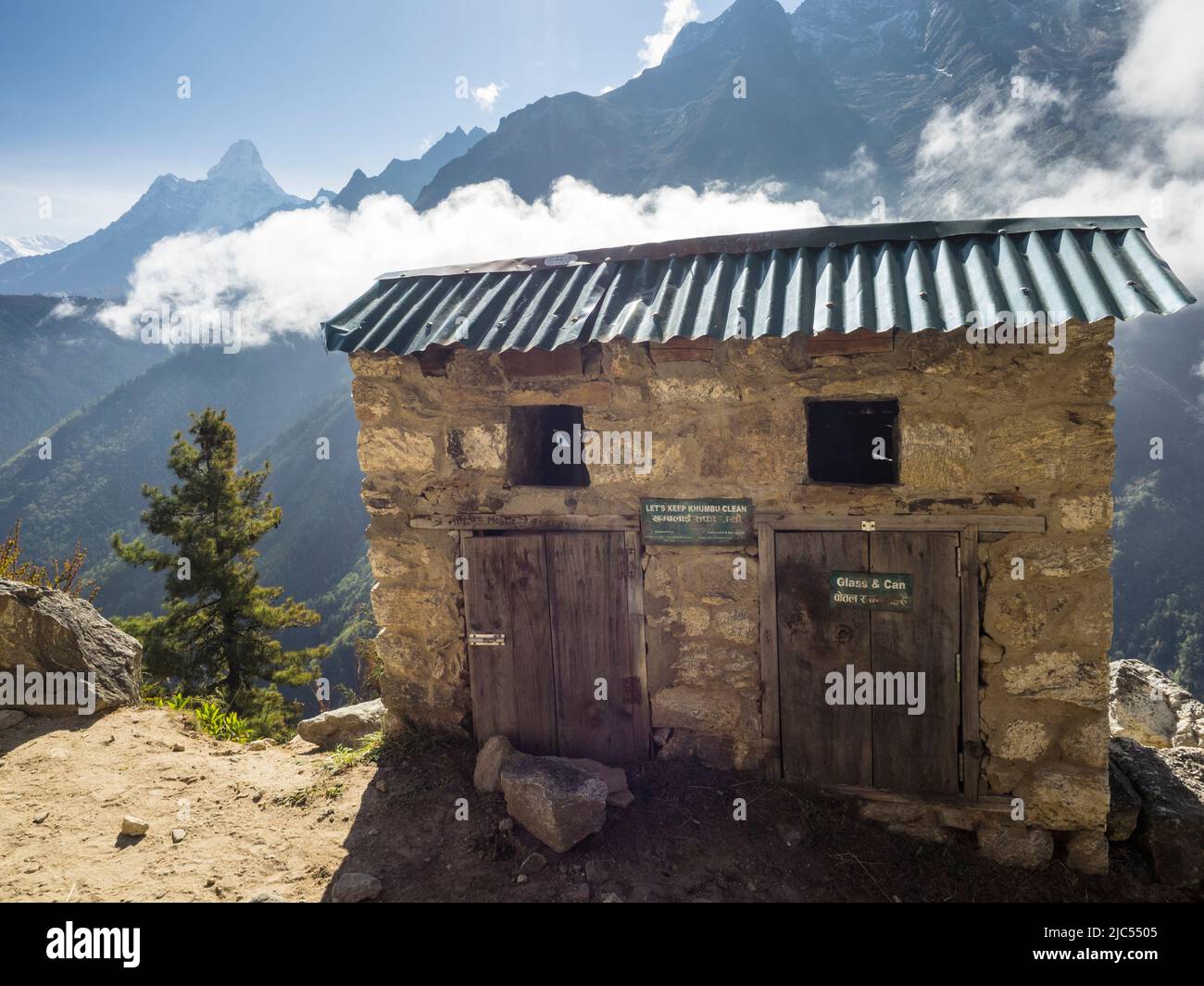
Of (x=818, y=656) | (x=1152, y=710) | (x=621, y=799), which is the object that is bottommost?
(x=1152, y=710)

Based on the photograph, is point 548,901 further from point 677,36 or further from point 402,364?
point 677,36

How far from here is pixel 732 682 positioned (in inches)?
185

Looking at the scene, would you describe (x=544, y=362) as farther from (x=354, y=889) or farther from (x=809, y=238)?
(x=354, y=889)

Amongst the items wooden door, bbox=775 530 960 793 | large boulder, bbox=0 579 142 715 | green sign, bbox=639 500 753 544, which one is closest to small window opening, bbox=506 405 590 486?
green sign, bbox=639 500 753 544

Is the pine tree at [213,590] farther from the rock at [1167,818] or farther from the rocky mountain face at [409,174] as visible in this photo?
the rocky mountain face at [409,174]

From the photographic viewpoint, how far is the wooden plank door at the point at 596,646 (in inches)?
189

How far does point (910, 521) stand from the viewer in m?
4.27

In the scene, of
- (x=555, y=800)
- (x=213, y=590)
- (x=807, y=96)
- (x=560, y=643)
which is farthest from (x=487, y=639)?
(x=807, y=96)

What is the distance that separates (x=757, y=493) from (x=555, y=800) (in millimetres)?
2454

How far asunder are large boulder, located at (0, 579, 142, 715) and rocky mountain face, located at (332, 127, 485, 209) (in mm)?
168515

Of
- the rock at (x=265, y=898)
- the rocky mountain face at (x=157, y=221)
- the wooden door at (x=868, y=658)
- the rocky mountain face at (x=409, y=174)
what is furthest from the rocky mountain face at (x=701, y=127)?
the rocky mountain face at (x=157, y=221)

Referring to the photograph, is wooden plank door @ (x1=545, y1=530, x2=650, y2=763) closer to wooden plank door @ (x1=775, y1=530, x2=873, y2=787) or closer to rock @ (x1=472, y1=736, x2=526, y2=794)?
rock @ (x1=472, y1=736, x2=526, y2=794)
